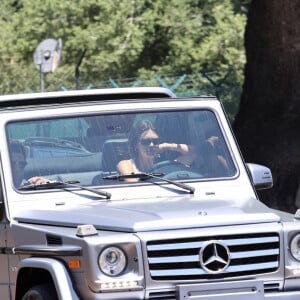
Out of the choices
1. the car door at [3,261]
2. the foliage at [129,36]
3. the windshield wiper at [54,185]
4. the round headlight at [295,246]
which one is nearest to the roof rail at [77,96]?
the windshield wiper at [54,185]

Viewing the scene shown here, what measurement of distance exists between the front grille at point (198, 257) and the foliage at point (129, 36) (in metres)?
22.1

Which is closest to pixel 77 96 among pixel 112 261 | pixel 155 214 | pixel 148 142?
pixel 148 142

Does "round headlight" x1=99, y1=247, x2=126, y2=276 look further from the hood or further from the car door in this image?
the car door

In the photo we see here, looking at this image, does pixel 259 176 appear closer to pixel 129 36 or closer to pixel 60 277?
pixel 60 277

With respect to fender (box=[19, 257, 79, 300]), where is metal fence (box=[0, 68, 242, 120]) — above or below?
below

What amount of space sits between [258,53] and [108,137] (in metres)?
6.64

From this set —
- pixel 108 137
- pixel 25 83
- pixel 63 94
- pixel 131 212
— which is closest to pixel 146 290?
pixel 131 212

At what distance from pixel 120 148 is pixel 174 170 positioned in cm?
38

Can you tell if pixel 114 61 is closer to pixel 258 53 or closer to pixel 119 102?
pixel 258 53

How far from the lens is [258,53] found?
1363cm

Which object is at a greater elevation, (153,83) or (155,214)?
(155,214)

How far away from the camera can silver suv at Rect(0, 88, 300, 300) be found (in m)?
6.05

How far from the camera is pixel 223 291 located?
19.9 ft

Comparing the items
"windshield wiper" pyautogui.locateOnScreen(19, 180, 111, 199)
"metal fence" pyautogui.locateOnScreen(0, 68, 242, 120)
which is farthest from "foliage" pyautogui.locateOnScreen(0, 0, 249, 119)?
"windshield wiper" pyautogui.locateOnScreen(19, 180, 111, 199)
